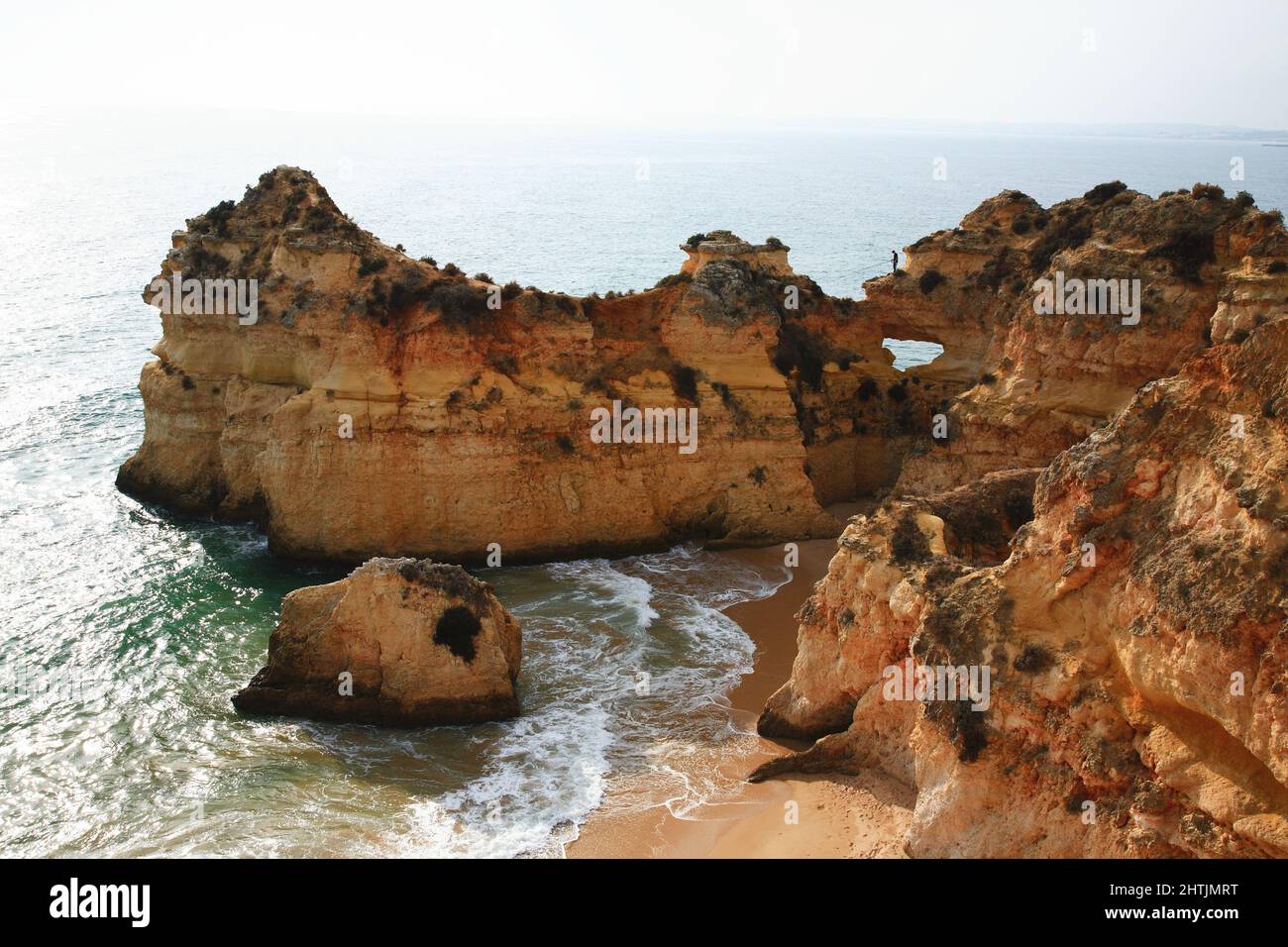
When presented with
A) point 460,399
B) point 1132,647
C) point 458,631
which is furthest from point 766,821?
point 460,399

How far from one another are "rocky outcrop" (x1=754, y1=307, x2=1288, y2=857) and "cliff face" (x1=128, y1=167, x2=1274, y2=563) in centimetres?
1319

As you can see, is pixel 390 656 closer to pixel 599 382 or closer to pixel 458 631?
pixel 458 631

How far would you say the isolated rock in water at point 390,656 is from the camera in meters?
22.8

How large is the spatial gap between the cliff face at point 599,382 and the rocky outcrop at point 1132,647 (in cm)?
1319

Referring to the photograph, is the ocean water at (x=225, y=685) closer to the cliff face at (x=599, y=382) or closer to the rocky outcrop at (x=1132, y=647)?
the cliff face at (x=599, y=382)

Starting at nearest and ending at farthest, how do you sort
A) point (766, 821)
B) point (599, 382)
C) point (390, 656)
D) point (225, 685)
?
point (766, 821), point (390, 656), point (225, 685), point (599, 382)

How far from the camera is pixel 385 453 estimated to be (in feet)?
99.1

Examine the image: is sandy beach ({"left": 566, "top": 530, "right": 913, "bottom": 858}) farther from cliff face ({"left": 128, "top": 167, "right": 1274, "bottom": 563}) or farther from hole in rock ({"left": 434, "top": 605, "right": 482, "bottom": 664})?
cliff face ({"left": 128, "top": 167, "right": 1274, "bottom": 563})

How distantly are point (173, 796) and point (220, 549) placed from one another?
12.4 metres

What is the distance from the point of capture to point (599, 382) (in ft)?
105

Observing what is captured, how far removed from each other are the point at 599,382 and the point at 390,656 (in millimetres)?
11171

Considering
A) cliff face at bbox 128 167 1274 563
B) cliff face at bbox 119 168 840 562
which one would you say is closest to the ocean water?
cliff face at bbox 119 168 840 562

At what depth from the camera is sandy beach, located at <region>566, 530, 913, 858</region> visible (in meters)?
17.8

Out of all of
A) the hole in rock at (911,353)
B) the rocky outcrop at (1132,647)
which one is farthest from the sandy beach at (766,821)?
the hole in rock at (911,353)
